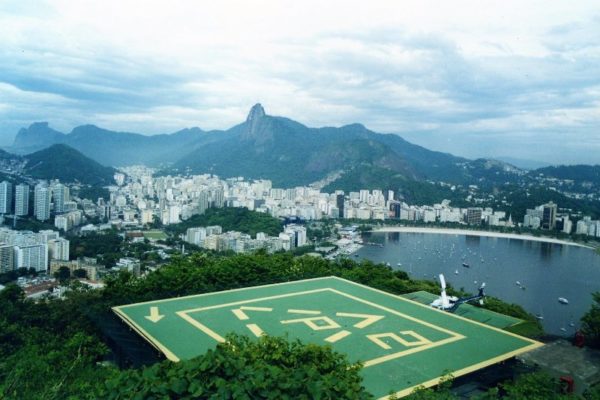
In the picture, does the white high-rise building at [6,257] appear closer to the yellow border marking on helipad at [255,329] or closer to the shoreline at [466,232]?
the yellow border marking on helipad at [255,329]

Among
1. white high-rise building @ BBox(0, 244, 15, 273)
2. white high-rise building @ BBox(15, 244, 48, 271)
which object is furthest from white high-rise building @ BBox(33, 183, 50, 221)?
white high-rise building @ BBox(0, 244, 15, 273)

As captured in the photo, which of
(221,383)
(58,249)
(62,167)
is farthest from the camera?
(62,167)

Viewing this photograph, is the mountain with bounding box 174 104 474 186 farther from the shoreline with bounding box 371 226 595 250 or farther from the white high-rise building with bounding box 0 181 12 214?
the white high-rise building with bounding box 0 181 12 214

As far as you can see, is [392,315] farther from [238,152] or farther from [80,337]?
[238,152]

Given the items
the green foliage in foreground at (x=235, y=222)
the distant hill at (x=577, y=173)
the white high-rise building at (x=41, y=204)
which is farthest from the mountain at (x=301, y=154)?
the white high-rise building at (x=41, y=204)

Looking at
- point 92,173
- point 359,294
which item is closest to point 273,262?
point 359,294

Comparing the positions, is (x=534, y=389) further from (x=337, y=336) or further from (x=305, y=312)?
(x=305, y=312)

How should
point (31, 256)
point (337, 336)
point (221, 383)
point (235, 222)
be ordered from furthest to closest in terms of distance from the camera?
point (235, 222)
point (31, 256)
point (337, 336)
point (221, 383)

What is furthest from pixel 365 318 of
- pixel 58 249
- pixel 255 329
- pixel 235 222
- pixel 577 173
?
pixel 577 173
